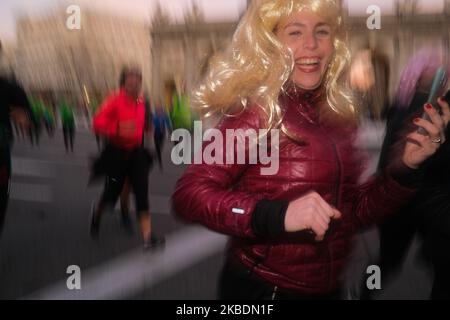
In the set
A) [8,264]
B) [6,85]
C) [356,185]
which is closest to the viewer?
[356,185]

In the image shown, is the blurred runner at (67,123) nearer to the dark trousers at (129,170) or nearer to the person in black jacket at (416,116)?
the dark trousers at (129,170)

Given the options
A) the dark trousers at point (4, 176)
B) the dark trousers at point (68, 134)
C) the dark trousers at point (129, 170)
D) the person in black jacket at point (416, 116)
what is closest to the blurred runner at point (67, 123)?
the dark trousers at point (68, 134)

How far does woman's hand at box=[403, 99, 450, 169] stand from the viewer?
192 centimetres

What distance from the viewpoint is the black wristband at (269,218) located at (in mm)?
1632

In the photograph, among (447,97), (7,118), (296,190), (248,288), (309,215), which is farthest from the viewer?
(7,118)

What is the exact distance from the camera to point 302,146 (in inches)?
70.9

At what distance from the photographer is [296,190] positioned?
180cm

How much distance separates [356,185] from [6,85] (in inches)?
58.0

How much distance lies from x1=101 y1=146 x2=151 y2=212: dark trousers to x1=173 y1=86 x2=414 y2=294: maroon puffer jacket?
0.23m

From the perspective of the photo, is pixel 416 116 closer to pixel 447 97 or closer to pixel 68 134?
pixel 447 97

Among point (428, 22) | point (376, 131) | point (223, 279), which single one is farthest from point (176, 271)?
point (428, 22)

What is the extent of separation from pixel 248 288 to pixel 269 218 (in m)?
0.40

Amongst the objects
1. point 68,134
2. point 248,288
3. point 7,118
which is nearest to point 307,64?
point 248,288
